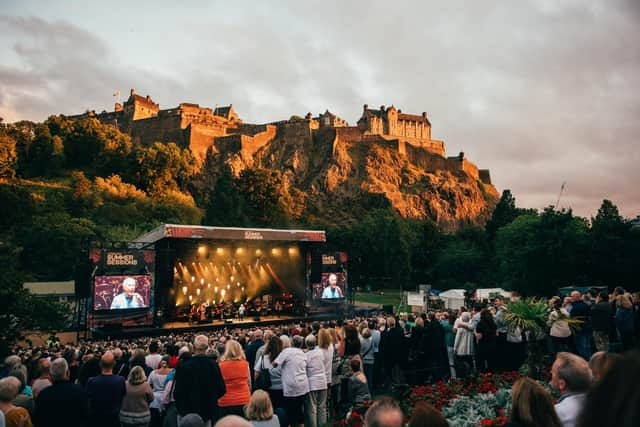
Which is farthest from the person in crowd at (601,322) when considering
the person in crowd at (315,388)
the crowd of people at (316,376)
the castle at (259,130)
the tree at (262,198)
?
the castle at (259,130)

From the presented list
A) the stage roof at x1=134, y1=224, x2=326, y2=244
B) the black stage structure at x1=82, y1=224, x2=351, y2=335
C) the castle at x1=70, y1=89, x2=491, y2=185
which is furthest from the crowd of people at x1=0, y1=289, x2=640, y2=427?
the castle at x1=70, y1=89, x2=491, y2=185

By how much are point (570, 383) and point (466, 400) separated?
2.76 m

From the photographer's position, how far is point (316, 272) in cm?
2261

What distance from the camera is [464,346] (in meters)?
8.27

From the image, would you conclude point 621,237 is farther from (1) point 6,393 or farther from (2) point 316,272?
(1) point 6,393

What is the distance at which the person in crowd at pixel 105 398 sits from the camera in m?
5.12

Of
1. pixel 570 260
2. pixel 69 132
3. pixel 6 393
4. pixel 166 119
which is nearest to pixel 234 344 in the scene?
pixel 6 393

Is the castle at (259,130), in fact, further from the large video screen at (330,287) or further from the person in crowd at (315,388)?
the person in crowd at (315,388)

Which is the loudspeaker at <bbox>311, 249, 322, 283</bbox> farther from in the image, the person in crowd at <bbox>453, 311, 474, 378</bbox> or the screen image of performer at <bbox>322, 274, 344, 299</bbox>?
the person in crowd at <bbox>453, 311, 474, 378</bbox>

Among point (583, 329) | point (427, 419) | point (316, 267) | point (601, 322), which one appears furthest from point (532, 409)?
point (316, 267)

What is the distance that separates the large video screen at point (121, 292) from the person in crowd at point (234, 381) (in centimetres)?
1325

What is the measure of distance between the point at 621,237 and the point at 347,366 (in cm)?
2758

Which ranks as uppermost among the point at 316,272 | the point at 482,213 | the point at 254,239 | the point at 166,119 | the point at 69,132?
the point at 166,119

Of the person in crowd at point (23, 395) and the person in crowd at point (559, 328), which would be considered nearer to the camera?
the person in crowd at point (23, 395)
